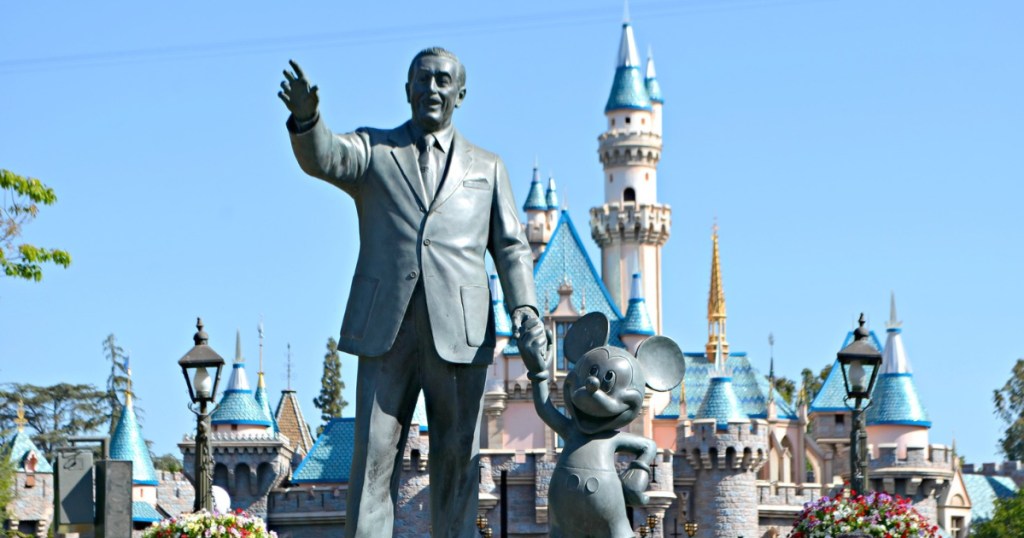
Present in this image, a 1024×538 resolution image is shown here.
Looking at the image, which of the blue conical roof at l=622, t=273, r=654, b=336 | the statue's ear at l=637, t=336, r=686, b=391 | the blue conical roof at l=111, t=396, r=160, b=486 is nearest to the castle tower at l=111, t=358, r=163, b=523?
the blue conical roof at l=111, t=396, r=160, b=486

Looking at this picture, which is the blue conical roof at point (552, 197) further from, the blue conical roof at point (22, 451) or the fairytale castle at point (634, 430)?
the blue conical roof at point (22, 451)

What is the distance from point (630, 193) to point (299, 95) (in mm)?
67905

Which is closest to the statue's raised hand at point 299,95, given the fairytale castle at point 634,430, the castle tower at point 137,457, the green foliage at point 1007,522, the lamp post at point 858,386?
the lamp post at point 858,386

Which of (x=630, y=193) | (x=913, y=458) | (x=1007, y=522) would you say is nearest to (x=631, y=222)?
(x=630, y=193)

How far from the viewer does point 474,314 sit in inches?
399

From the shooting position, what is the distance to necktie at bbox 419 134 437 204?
402 inches

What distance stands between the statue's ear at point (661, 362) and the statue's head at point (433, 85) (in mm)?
1490

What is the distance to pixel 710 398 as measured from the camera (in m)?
65.8

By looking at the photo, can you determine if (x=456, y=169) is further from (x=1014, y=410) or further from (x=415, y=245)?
(x=1014, y=410)

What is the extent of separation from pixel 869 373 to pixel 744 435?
138ft

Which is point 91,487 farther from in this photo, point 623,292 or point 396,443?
point 623,292

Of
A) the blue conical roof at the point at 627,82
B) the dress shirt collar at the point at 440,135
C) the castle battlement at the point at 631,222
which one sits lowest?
the dress shirt collar at the point at 440,135

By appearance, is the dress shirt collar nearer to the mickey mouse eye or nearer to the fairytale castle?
the mickey mouse eye

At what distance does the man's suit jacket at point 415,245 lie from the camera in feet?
32.9
